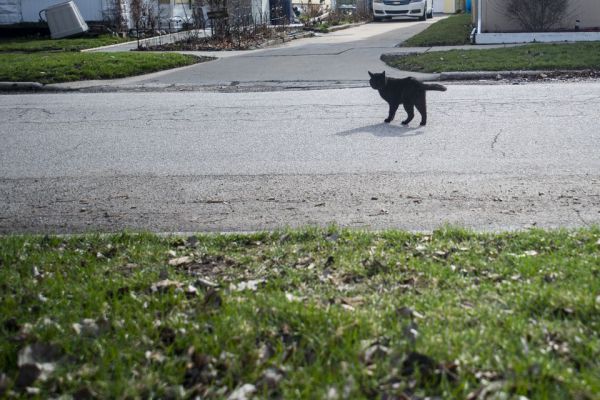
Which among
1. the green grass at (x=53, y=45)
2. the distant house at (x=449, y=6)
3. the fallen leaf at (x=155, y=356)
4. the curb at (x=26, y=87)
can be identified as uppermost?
the distant house at (x=449, y=6)

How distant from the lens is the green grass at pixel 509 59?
48.0 feet

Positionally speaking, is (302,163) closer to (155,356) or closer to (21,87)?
(155,356)

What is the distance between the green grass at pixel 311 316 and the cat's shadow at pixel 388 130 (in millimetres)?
3979

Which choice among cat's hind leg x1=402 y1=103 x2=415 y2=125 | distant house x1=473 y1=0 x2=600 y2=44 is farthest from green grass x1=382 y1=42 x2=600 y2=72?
cat's hind leg x1=402 y1=103 x2=415 y2=125

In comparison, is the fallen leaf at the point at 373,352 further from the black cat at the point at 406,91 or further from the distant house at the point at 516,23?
the distant house at the point at 516,23

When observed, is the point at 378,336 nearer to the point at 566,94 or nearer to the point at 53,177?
the point at 53,177

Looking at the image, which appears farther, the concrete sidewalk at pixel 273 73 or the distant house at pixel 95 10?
the distant house at pixel 95 10

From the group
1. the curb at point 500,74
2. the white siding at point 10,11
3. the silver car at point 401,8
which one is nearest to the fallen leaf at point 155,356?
the curb at point 500,74

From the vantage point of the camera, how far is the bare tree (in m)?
21.0

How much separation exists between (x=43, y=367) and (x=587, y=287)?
9.30 feet

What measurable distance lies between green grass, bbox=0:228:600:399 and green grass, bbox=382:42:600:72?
371 inches

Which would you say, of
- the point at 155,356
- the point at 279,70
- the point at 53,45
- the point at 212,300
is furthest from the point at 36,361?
the point at 53,45

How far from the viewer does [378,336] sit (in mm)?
4043

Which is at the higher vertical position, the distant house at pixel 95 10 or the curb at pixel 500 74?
the distant house at pixel 95 10
